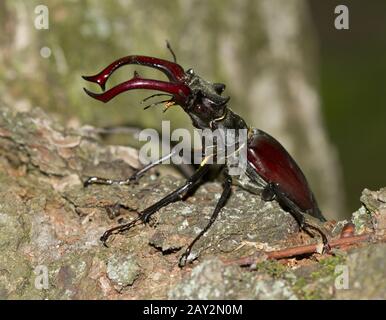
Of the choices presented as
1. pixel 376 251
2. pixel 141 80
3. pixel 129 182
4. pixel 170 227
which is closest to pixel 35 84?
pixel 129 182

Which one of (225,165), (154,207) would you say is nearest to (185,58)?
(225,165)

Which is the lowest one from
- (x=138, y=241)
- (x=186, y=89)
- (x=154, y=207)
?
(x=138, y=241)

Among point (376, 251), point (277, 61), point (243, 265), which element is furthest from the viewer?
point (277, 61)

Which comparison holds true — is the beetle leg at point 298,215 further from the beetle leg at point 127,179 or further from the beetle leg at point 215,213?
the beetle leg at point 127,179

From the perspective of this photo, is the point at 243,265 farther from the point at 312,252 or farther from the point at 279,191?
the point at 279,191

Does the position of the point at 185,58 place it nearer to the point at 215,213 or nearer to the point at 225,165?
the point at 225,165

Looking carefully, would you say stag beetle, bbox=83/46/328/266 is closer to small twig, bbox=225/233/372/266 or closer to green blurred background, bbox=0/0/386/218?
small twig, bbox=225/233/372/266

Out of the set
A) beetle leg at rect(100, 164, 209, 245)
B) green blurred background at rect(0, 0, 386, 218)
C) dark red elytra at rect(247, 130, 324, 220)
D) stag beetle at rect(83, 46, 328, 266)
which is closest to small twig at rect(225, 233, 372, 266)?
stag beetle at rect(83, 46, 328, 266)
